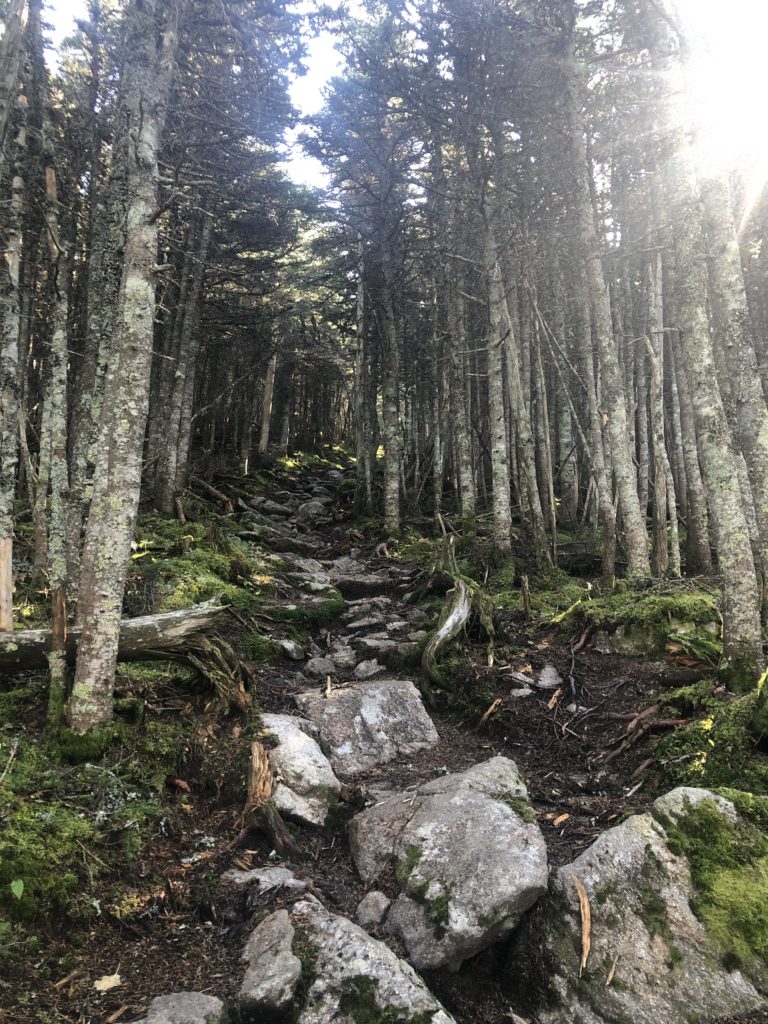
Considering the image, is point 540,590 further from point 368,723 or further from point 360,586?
point 368,723

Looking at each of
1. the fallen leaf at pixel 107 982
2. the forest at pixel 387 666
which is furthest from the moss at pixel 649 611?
the fallen leaf at pixel 107 982

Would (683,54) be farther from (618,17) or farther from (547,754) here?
(547,754)

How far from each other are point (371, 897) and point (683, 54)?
28.1 feet

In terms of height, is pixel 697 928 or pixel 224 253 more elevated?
pixel 224 253

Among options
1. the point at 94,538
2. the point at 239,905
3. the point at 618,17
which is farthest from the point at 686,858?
the point at 618,17

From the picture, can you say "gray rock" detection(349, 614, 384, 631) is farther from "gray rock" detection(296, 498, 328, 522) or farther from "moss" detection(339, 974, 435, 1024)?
"gray rock" detection(296, 498, 328, 522)

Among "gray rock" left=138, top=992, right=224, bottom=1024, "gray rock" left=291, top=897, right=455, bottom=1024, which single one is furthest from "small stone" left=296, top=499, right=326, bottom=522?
"gray rock" left=138, top=992, right=224, bottom=1024

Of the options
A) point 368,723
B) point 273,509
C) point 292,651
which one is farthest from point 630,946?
point 273,509

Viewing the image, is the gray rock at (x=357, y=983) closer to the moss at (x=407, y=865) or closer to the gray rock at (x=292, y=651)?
the moss at (x=407, y=865)

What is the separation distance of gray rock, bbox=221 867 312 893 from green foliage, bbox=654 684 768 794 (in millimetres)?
3207

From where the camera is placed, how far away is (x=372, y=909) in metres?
3.80

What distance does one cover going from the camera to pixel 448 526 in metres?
15.8

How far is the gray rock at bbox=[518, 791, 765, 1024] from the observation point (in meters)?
3.07

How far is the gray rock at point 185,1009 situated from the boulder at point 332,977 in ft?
0.65
